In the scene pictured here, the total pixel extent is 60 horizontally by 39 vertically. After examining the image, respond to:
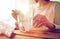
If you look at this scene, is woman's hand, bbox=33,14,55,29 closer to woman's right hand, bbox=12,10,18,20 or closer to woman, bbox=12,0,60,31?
woman, bbox=12,0,60,31

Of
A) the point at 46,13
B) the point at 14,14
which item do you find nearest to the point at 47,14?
the point at 46,13

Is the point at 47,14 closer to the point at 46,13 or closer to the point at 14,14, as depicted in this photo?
the point at 46,13

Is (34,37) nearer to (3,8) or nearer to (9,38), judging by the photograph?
(9,38)

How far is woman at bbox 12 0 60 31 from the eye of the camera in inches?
71.7

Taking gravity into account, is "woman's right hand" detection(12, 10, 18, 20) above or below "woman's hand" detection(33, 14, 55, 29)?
above

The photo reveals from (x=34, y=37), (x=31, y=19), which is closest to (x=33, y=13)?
(x=31, y=19)

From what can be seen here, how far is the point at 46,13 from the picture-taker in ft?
6.02

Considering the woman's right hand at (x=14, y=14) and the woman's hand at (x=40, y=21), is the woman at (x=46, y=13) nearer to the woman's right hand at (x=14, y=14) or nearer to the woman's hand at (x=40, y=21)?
the woman's hand at (x=40, y=21)

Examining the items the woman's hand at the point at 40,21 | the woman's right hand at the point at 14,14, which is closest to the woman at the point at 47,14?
the woman's hand at the point at 40,21

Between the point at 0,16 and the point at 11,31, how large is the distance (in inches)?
7.3

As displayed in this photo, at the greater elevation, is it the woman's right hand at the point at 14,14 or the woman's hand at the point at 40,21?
the woman's right hand at the point at 14,14

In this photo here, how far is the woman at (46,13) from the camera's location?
182 cm

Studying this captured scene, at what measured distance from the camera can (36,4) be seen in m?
1.85

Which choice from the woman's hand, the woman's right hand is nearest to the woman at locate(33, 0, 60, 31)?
the woman's hand
